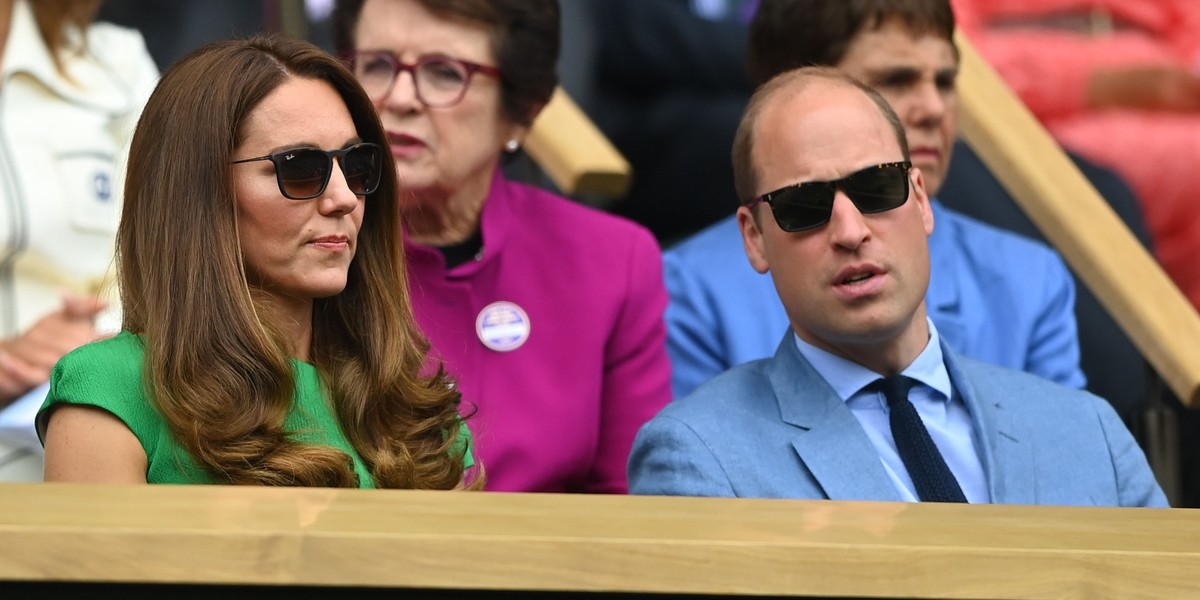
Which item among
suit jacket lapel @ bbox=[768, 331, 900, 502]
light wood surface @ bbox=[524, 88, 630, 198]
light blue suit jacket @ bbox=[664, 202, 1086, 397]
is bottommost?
light blue suit jacket @ bbox=[664, 202, 1086, 397]

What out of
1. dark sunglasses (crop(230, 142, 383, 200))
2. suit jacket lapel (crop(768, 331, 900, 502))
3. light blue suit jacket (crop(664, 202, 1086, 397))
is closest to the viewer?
dark sunglasses (crop(230, 142, 383, 200))

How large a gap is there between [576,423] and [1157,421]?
920mm

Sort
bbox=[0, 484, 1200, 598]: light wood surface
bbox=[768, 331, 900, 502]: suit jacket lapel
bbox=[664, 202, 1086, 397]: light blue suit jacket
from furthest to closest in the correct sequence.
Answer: bbox=[664, 202, 1086, 397]: light blue suit jacket → bbox=[768, 331, 900, 502]: suit jacket lapel → bbox=[0, 484, 1200, 598]: light wood surface

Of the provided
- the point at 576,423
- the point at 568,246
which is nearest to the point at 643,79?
the point at 568,246

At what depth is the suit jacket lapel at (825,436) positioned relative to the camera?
7.21 feet

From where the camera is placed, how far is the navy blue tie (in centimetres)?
223

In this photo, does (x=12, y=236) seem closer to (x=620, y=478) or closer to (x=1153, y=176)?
(x=620, y=478)

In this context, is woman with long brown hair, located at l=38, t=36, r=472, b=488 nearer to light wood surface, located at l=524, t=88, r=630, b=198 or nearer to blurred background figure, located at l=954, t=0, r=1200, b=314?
light wood surface, located at l=524, t=88, r=630, b=198

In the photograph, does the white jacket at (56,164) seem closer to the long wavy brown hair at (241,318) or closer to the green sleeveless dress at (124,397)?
the long wavy brown hair at (241,318)

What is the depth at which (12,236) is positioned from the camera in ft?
9.74

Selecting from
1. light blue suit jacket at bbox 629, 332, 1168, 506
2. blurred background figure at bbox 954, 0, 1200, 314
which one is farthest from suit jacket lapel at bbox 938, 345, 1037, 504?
blurred background figure at bbox 954, 0, 1200, 314

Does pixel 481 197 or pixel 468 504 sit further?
pixel 481 197

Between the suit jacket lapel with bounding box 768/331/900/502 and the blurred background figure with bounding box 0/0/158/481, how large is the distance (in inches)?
42.8

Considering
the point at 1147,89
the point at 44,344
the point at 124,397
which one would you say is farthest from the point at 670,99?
the point at 124,397
